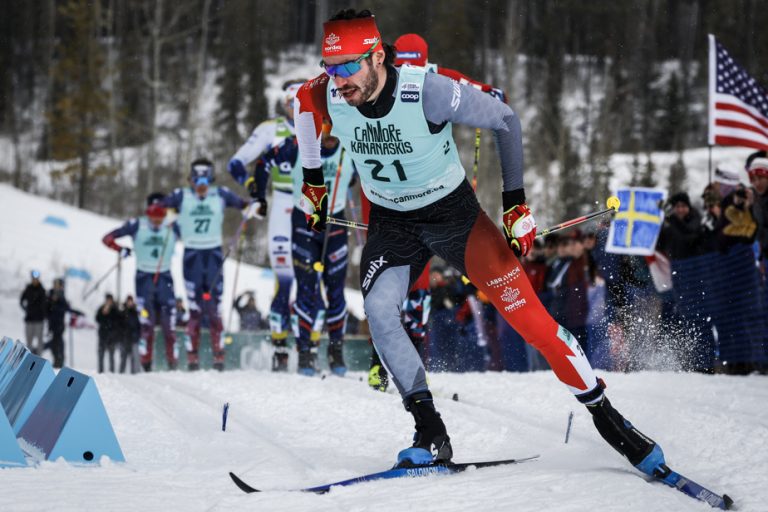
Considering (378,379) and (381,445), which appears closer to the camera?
(381,445)

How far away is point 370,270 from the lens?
162 inches

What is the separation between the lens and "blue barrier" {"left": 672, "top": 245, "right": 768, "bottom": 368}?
7.82 metres

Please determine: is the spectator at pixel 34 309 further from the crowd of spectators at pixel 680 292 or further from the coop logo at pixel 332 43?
the coop logo at pixel 332 43

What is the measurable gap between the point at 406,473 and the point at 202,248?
25.9 ft

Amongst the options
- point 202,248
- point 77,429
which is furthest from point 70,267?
point 77,429

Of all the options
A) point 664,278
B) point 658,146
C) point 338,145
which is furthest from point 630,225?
point 658,146

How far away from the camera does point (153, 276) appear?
12.0 m

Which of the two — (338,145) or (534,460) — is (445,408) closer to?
(534,460)

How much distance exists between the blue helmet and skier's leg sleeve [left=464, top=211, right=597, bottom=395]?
25.4 ft

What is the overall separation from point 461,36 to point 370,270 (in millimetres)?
34420

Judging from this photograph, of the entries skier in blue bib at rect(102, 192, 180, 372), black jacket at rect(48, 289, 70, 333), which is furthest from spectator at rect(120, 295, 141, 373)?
skier in blue bib at rect(102, 192, 180, 372)

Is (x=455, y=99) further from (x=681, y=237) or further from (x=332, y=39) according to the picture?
(x=681, y=237)

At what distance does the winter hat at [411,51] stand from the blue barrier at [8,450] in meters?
3.64

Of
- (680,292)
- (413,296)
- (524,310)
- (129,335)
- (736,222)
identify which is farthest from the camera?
(129,335)
